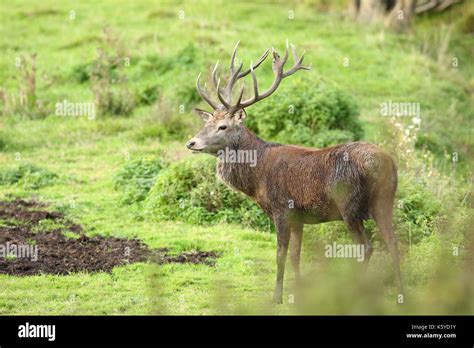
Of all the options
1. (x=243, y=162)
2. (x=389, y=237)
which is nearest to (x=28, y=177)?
(x=243, y=162)

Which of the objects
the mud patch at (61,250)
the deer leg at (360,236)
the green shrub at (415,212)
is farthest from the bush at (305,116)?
the deer leg at (360,236)

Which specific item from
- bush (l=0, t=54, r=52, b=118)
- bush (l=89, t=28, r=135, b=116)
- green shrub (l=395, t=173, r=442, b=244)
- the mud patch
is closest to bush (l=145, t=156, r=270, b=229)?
the mud patch

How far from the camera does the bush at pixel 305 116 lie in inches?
599

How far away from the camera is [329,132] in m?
15.3

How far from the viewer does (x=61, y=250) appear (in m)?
11.5

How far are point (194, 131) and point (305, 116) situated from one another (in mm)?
2515

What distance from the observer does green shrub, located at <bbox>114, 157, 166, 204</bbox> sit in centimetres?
1375

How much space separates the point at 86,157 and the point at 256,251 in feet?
18.7

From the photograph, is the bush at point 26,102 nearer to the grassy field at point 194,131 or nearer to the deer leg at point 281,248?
the grassy field at point 194,131

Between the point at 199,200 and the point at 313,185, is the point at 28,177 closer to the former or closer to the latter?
the point at 199,200

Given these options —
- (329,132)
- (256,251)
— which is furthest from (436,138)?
(256,251)

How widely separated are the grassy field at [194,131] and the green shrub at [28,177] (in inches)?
7.8

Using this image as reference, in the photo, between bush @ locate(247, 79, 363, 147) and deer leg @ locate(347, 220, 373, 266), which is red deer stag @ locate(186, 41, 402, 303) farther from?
bush @ locate(247, 79, 363, 147)
